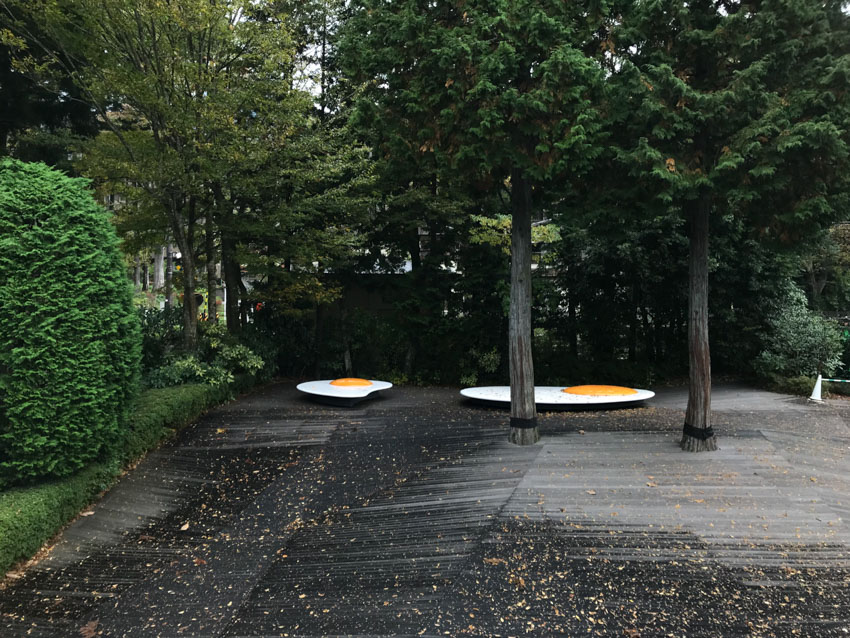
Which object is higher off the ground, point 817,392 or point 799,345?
point 799,345

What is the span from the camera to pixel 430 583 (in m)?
3.91

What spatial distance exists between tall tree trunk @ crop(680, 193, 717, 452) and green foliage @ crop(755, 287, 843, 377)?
5613 millimetres

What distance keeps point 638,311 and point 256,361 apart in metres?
8.82

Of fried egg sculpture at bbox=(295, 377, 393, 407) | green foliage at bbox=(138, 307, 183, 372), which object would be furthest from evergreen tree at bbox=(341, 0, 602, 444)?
green foliage at bbox=(138, 307, 183, 372)

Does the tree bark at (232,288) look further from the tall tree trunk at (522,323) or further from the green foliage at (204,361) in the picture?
the tall tree trunk at (522,323)

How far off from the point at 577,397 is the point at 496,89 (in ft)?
18.5

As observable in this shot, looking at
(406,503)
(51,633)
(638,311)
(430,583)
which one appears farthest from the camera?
(638,311)

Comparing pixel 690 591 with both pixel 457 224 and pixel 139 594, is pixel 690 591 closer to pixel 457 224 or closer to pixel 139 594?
pixel 139 594

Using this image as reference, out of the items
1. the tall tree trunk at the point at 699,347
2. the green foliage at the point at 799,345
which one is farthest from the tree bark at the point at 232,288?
the green foliage at the point at 799,345

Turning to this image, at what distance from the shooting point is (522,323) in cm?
697

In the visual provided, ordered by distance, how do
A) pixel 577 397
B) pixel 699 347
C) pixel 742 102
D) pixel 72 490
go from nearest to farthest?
pixel 72 490 → pixel 742 102 → pixel 699 347 → pixel 577 397

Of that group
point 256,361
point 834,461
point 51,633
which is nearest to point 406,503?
point 51,633

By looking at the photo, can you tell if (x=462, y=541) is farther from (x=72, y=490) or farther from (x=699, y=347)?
(x=699, y=347)

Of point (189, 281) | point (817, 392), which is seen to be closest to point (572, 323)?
point (817, 392)
